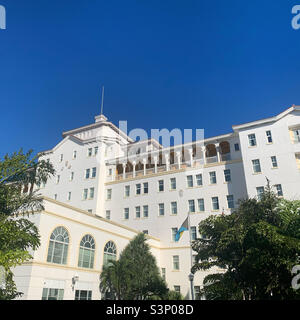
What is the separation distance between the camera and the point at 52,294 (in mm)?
20703

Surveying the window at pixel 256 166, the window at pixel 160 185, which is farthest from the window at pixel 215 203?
the window at pixel 160 185

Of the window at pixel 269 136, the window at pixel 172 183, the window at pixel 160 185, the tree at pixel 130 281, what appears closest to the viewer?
the tree at pixel 130 281

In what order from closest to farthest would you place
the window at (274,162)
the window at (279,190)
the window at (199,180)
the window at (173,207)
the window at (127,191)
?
the window at (279,190)
the window at (274,162)
the window at (199,180)
the window at (173,207)
the window at (127,191)

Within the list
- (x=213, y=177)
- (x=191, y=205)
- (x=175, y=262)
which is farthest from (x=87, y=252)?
(x=213, y=177)

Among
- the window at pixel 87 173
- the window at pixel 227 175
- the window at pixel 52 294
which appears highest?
the window at pixel 87 173

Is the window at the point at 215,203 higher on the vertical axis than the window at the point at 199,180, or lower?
lower

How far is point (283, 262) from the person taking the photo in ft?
42.9

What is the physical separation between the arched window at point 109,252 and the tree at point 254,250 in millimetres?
9627

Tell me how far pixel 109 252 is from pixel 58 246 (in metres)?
6.60

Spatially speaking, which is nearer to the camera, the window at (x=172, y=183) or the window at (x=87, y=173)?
the window at (x=172, y=183)

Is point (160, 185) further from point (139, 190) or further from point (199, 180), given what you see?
point (199, 180)

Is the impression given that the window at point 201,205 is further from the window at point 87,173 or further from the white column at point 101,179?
the window at point 87,173

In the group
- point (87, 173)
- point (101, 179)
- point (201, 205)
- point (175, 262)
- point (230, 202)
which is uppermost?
point (87, 173)

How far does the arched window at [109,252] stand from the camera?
87.2ft
